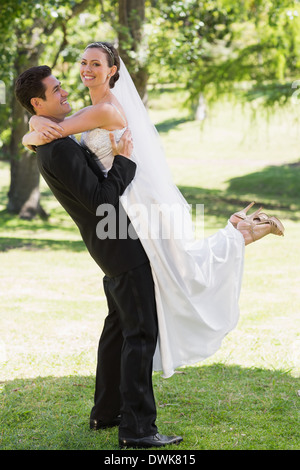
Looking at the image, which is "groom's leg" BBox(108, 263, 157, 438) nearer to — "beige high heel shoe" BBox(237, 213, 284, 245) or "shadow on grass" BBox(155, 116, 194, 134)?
"beige high heel shoe" BBox(237, 213, 284, 245)

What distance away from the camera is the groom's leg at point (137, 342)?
3516 millimetres

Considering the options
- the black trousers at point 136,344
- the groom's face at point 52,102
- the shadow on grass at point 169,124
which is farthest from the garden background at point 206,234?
the shadow on grass at point 169,124

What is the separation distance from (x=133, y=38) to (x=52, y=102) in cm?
814

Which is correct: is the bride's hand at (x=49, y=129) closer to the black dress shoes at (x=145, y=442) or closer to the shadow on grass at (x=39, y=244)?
the black dress shoes at (x=145, y=442)

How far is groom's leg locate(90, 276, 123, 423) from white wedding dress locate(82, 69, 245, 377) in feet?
0.90

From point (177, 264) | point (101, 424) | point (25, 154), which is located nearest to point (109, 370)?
point (101, 424)

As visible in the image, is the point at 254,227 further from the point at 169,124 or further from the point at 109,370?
the point at 169,124

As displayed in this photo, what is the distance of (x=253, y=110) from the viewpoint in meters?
17.8

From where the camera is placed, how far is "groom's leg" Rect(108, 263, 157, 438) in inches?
138

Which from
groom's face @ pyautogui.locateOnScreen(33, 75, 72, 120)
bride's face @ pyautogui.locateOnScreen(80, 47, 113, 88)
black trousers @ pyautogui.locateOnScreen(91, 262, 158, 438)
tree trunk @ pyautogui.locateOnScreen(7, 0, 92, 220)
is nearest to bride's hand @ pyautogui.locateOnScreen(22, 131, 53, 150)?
groom's face @ pyautogui.locateOnScreen(33, 75, 72, 120)

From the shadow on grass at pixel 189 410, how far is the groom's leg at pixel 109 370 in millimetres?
125
